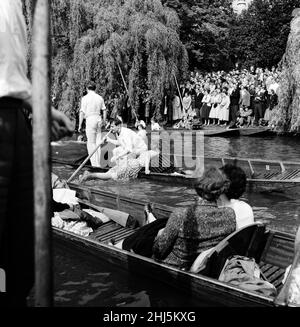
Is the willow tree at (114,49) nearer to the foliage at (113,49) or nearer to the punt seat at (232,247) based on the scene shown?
the foliage at (113,49)

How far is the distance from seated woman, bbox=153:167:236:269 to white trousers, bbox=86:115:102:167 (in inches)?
290

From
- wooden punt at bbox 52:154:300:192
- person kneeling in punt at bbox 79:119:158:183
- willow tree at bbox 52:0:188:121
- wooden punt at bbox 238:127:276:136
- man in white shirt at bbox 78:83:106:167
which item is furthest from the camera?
willow tree at bbox 52:0:188:121

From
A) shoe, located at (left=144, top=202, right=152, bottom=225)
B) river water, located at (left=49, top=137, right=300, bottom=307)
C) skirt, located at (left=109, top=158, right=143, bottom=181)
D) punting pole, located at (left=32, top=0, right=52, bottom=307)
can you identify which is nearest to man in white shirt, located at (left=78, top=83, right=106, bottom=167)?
skirt, located at (left=109, top=158, right=143, bottom=181)

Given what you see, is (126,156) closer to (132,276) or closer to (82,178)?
(82,178)

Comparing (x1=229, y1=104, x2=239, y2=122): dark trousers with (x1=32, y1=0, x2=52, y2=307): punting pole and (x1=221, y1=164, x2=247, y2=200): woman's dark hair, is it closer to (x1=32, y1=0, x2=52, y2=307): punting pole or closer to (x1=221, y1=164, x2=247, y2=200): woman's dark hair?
(x1=221, y1=164, x2=247, y2=200): woman's dark hair

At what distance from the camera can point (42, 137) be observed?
64.8 inches

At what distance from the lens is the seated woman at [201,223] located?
3.84 metres

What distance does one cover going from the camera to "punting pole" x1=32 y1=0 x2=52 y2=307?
1642mm

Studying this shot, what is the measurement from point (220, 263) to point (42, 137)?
260 cm

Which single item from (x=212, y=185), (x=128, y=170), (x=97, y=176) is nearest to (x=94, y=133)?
(x=97, y=176)

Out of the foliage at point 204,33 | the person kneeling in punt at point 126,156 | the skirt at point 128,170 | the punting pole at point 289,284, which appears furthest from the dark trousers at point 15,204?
the foliage at point 204,33

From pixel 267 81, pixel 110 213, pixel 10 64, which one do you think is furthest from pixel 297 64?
pixel 10 64

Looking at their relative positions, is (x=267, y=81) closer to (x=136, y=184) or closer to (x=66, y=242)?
(x=136, y=184)

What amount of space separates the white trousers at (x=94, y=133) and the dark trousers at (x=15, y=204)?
9258 millimetres
